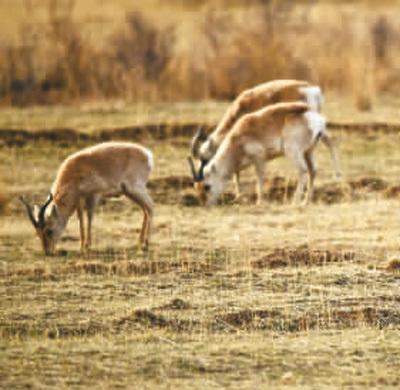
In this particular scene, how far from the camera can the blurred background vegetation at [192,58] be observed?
87.0 ft

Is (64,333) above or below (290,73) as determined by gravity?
below

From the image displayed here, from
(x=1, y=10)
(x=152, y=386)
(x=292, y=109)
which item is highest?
(x=1, y=10)

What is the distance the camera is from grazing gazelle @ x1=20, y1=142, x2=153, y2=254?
15.3 metres

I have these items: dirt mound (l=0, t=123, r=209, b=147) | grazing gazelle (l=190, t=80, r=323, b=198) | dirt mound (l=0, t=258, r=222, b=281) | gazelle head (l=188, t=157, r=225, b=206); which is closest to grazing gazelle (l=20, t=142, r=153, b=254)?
dirt mound (l=0, t=258, r=222, b=281)

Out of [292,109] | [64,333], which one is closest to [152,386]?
[64,333]

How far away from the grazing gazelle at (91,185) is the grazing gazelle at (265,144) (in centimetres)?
261

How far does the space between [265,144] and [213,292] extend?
5.82m

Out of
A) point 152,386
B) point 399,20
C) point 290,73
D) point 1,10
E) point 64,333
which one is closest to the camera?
point 152,386

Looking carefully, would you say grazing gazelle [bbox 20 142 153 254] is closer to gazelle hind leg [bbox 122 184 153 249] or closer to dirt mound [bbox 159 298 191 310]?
gazelle hind leg [bbox 122 184 153 249]

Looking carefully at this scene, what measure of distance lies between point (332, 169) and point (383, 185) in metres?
1.27

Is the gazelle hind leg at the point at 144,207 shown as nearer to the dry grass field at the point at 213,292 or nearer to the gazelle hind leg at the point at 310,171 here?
the dry grass field at the point at 213,292

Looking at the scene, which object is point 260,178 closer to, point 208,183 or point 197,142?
point 208,183

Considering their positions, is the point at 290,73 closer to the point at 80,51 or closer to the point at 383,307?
the point at 80,51

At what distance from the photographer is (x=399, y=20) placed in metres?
34.5
